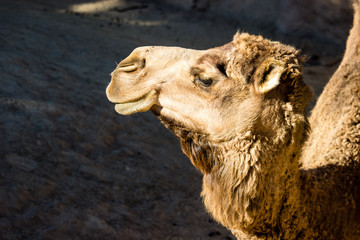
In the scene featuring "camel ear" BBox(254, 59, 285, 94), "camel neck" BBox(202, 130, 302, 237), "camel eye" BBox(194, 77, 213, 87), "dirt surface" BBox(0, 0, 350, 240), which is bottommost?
"dirt surface" BBox(0, 0, 350, 240)

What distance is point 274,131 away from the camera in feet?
5.89

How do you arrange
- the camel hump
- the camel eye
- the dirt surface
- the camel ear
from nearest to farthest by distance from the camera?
the camel ear < the camel eye < the camel hump < the dirt surface

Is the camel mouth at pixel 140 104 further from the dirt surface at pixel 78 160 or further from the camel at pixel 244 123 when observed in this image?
the dirt surface at pixel 78 160

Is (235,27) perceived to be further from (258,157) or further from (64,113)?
(258,157)

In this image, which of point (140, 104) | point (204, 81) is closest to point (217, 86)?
point (204, 81)

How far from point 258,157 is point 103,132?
2543 mm

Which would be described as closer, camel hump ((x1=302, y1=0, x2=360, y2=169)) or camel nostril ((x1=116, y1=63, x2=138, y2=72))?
camel nostril ((x1=116, y1=63, x2=138, y2=72))

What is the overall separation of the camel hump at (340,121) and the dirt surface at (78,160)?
1.20 m

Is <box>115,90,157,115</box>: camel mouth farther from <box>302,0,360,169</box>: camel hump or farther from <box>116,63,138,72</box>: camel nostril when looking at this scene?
<box>302,0,360,169</box>: camel hump

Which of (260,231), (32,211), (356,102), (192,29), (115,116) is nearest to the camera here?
(260,231)

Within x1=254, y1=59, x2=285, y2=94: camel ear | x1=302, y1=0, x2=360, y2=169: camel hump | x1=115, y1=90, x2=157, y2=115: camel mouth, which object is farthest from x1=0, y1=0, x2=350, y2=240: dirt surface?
x1=254, y1=59, x2=285, y2=94: camel ear

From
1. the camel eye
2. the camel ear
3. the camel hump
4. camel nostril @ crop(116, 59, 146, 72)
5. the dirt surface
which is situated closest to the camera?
the camel ear

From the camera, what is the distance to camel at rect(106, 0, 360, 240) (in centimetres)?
179

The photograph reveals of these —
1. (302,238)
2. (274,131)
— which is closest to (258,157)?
(274,131)
